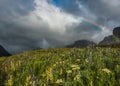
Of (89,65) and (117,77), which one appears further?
(89,65)

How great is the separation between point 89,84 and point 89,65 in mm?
Result: 2306

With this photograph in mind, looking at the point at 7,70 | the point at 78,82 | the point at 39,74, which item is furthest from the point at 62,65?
the point at 7,70

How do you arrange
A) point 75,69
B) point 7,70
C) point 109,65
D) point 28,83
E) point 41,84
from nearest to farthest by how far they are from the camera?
point 41,84 < point 28,83 < point 75,69 < point 109,65 < point 7,70

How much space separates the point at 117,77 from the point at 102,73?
66 cm

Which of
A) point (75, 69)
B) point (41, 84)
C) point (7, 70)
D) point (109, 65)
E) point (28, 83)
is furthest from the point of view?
point (7, 70)

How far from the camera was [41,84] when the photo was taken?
375 inches

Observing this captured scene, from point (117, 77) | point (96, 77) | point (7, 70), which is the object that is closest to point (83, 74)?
point (96, 77)

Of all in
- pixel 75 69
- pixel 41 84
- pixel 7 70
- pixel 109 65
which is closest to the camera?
pixel 41 84

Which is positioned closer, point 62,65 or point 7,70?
point 62,65

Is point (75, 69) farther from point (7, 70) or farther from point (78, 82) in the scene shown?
point (7, 70)

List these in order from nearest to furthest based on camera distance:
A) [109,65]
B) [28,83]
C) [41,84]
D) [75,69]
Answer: [41,84] < [28,83] < [75,69] < [109,65]

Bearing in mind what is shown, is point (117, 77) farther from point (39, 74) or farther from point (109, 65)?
point (39, 74)

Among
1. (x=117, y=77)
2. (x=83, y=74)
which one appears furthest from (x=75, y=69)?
(x=117, y=77)

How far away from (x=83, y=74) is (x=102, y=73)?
74 cm
